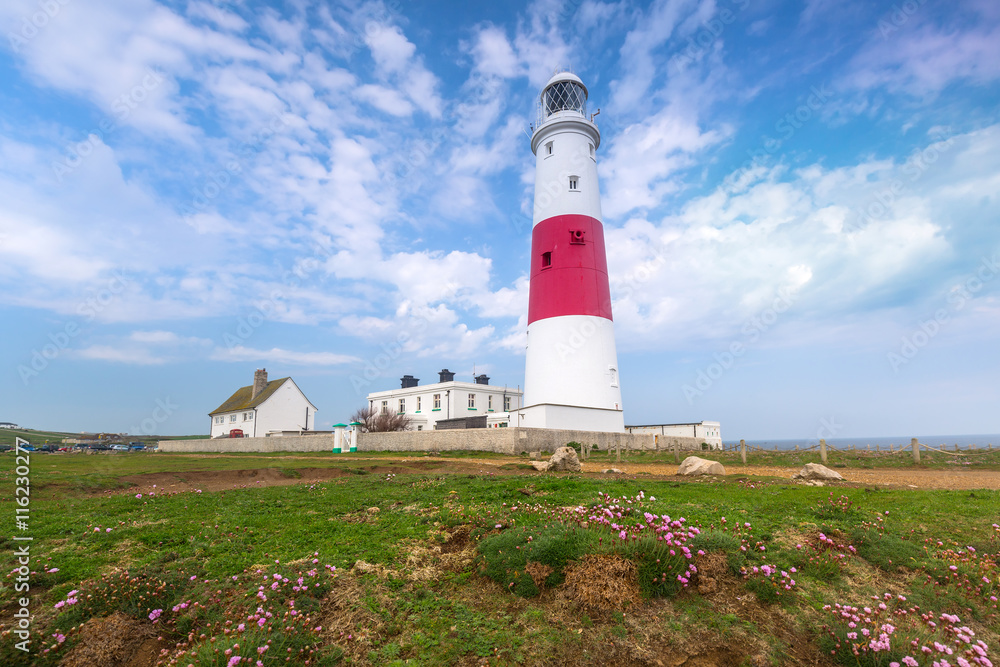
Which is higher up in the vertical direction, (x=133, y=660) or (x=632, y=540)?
(x=632, y=540)

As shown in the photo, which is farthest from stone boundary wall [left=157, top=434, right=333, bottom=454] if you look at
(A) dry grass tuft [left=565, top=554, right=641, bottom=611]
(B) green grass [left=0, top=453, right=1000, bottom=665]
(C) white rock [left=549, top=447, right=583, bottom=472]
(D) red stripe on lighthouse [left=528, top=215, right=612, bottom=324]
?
(A) dry grass tuft [left=565, top=554, right=641, bottom=611]

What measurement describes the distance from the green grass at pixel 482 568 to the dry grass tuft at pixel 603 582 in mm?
110

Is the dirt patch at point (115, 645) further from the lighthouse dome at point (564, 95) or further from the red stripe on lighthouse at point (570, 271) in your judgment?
the lighthouse dome at point (564, 95)

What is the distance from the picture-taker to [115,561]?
22.1 ft

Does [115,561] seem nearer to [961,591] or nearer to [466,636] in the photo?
[466,636]

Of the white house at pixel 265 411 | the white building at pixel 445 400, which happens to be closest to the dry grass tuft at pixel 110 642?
the white building at pixel 445 400

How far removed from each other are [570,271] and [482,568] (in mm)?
24710

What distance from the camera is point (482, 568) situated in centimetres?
649

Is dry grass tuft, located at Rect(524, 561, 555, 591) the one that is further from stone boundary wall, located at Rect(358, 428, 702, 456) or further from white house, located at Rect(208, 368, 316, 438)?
white house, located at Rect(208, 368, 316, 438)

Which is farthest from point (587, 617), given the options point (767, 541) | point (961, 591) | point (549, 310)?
point (549, 310)

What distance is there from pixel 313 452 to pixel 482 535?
1161 inches

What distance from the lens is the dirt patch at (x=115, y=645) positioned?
4.91 metres

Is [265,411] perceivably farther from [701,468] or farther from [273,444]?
[701,468]

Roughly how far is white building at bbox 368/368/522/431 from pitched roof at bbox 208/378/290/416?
33.8ft
